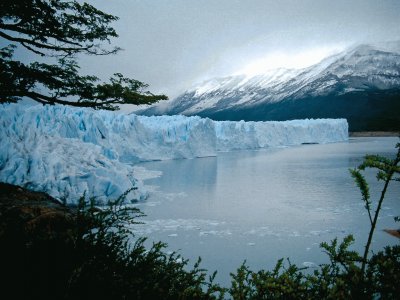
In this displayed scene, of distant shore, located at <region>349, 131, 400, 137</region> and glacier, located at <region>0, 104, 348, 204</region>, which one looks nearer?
glacier, located at <region>0, 104, 348, 204</region>

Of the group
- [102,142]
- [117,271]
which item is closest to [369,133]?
[102,142]

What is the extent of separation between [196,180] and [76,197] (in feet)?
21.7

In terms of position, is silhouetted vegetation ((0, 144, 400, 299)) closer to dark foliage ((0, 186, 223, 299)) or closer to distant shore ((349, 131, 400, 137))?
dark foliage ((0, 186, 223, 299))

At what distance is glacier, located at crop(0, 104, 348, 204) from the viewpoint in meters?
8.54

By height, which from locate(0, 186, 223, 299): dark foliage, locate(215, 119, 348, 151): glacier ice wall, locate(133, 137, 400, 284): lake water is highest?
locate(215, 119, 348, 151): glacier ice wall

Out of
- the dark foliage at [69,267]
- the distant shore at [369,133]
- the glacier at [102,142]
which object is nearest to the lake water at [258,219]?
the glacier at [102,142]

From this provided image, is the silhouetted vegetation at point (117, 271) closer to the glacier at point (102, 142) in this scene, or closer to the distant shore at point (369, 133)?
the glacier at point (102, 142)

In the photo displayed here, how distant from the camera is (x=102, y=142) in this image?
20.8 meters

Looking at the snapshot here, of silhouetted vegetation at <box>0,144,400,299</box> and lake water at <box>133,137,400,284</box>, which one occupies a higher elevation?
silhouetted vegetation at <box>0,144,400,299</box>

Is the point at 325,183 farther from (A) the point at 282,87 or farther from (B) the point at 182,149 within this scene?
(A) the point at 282,87

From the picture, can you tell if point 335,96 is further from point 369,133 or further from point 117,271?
point 117,271

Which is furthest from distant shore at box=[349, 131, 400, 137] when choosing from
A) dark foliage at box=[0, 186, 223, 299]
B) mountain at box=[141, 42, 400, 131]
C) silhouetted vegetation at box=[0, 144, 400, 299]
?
dark foliage at box=[0, 186, 223, 299]

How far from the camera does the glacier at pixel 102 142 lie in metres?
8.54

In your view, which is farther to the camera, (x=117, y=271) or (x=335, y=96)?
(x=335, y=96)
